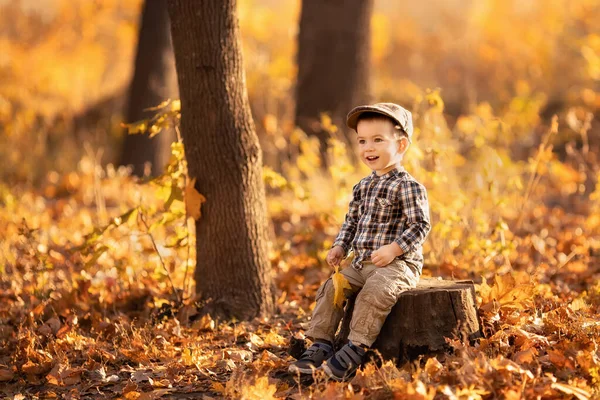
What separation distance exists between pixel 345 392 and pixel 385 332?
59cm

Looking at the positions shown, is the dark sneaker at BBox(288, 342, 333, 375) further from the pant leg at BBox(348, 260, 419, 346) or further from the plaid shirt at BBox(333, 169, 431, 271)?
the plaid shirt at BBox(333, 169, 431, 271)

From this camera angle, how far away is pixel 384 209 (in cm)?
390

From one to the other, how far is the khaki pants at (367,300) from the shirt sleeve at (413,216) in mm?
135

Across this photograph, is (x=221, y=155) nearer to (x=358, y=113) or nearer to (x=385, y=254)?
(x=358, y=113)

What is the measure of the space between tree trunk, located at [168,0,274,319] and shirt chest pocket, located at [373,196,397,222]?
114 centimetres

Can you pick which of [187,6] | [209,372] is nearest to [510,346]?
[209,372]

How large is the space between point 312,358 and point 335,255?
56 centimetres

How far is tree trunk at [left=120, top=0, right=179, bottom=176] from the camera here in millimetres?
9820

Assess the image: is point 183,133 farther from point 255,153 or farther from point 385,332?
point 385,332

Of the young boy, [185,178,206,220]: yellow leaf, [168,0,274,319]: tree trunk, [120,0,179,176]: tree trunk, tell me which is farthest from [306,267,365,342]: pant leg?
[120,0,179,176]: tree trunk

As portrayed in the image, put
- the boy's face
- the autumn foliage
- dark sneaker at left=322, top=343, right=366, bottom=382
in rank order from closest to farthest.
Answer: dark sneaker at left=322, top=343, right=366, bottom=382 < the autumn foliage < the boy's face

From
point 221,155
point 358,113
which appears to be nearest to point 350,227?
point 358,113

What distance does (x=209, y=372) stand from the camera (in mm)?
3930

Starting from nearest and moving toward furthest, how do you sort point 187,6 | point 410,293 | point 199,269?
point 410,293 → point 187,6 → point 199,269
